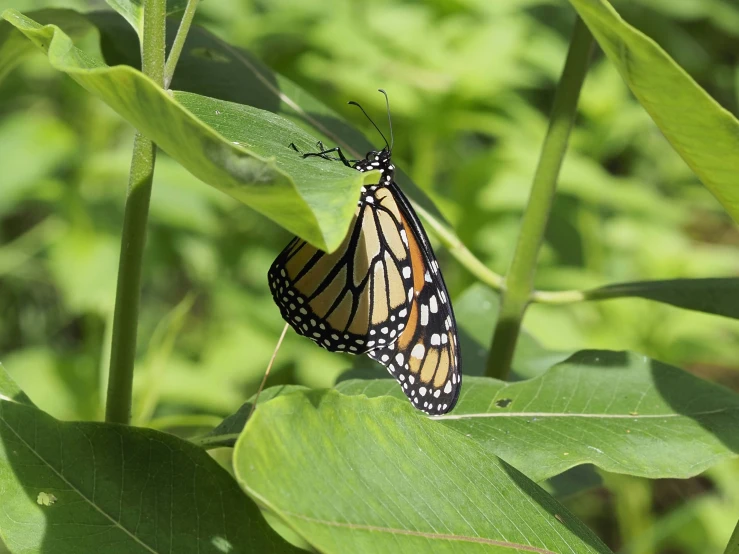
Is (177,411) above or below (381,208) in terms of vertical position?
below

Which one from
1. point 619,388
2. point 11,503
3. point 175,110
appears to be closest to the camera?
point 175,110

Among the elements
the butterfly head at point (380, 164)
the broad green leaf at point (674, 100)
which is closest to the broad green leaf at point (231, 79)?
the butterfly head at point (380, 164)

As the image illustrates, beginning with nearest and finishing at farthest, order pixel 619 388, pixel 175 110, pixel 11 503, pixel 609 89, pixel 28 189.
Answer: pixel 175 110
pixel 11 503
pixel 619 388
pixel 28 189
pixel 609 89

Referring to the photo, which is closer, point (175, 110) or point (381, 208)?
point (175, 110)

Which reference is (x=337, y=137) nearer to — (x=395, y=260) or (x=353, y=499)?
(x=395, y=260)

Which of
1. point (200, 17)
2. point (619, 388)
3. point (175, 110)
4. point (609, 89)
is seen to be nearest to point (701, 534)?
point (609, 89)

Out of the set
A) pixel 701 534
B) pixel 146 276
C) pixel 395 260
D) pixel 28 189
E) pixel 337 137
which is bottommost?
pixel 701 534

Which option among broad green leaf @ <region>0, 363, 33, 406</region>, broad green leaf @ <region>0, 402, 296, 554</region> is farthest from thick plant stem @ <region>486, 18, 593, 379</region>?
broad green leaf @ <region>0, 363, 33, 406</region>
